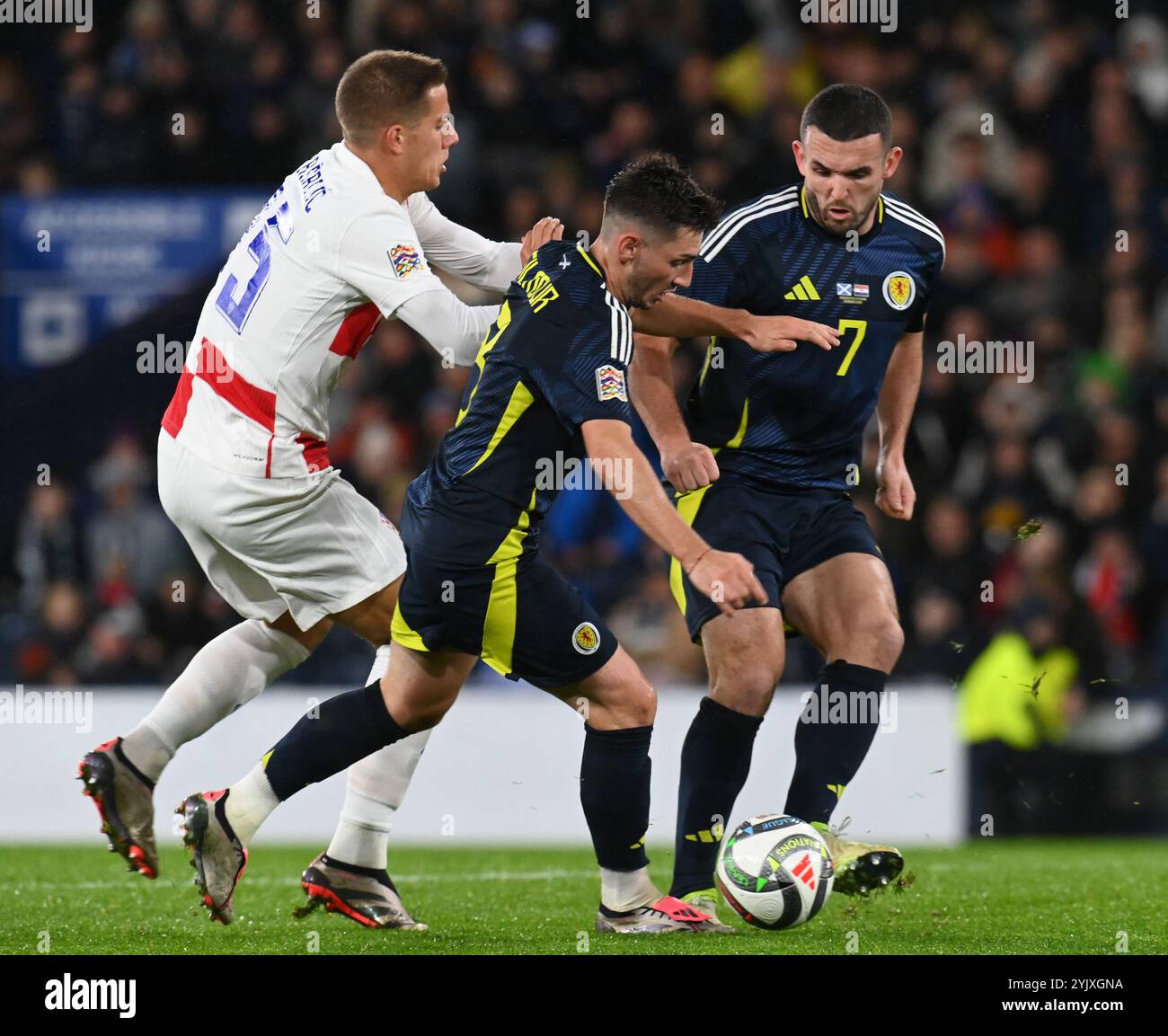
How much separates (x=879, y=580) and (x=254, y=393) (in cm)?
191

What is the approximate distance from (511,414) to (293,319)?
75 centimetres

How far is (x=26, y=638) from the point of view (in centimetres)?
971

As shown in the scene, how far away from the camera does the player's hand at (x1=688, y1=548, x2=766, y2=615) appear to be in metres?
4.09

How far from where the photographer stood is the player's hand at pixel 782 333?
503 centimetres

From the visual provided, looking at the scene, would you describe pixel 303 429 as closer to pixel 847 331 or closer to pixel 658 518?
pixel 658 518

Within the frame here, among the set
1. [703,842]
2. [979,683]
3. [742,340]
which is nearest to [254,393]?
[742,340]

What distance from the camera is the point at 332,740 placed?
4680 millimetres

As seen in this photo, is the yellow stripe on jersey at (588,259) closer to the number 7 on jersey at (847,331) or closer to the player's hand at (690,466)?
the player's hand at (690,466)

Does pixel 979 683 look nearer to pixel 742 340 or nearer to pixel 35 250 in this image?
pixel 742 340
